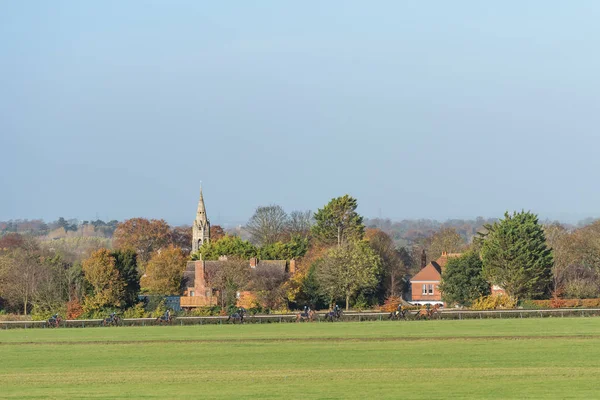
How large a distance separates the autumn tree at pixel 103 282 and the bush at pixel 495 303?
2902 centimetres

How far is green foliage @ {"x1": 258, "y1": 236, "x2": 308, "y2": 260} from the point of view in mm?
111375

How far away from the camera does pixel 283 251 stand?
372ft

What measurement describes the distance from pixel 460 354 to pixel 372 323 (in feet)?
80.4

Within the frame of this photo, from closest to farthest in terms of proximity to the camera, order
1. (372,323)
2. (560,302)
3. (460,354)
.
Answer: (460,354) < (372,323) < (560,302)

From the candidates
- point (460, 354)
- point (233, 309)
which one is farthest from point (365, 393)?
point (233, 309)

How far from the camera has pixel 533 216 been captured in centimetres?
9375

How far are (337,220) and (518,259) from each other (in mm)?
37608

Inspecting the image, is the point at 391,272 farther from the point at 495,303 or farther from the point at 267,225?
the point at 267,225

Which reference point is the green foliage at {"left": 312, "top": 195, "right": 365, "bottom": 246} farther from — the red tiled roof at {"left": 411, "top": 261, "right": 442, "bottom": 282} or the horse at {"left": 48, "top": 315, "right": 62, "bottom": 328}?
the horse at {"left": 48, "top": 315, "right": 62, "bottom": 328}

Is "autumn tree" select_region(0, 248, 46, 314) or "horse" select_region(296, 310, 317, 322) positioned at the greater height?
"autumn tree" select_region(0, 248, 46, 314)

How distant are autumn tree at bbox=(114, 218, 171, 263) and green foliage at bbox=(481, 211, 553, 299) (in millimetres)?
86932

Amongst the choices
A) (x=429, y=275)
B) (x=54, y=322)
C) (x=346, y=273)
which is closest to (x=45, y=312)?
(x=54, y=322)

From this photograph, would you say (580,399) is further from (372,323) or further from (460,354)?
(372,323)

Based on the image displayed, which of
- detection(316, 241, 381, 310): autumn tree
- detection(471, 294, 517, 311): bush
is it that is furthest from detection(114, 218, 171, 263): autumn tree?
detection(471, 294, 517, 311): bush
